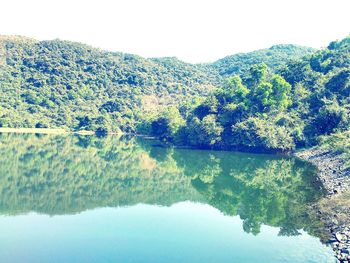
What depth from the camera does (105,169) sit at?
4384cm

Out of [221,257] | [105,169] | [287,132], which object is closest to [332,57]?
[287,132]

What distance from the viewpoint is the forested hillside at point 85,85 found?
112m

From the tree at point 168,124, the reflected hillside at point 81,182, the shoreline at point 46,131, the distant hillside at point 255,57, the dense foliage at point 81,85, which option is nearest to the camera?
the reflected hillside at point 81,182

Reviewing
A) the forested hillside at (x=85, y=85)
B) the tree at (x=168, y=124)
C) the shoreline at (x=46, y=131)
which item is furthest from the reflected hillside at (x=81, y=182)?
the forested hillside at (x=85, y=85)

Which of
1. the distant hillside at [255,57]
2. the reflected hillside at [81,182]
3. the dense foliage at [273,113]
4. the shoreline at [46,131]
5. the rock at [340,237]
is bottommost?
the shoreline at [46,131]

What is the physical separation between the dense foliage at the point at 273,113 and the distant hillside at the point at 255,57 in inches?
3534

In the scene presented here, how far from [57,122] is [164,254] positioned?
3926 inches

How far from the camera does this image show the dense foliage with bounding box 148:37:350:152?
56.0 m

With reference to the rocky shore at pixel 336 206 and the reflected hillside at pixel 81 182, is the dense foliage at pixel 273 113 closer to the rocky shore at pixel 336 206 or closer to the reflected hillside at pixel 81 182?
the reflected hillside at pixel 81 182

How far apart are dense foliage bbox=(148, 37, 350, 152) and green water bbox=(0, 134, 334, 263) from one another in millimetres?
11528

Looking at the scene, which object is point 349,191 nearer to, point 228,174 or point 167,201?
point 167,201

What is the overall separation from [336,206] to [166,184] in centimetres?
1612

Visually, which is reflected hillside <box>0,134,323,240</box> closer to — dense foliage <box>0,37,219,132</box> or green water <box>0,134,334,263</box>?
green water <box>0,134,334,263</box>

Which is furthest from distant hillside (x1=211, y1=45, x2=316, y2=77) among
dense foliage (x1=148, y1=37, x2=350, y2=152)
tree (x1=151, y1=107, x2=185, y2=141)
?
dense foliage (x1=148, y1=37, x2=350, y2=152)
